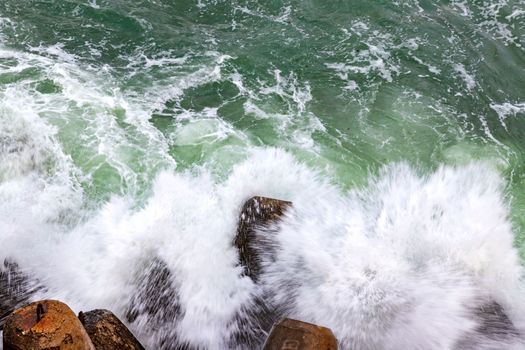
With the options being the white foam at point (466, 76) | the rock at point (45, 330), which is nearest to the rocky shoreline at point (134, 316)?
the rock at point (45, 330)

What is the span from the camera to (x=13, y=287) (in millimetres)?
5195

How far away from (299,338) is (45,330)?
183cm

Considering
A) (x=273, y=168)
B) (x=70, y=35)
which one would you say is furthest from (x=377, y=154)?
(x=70, y=35)

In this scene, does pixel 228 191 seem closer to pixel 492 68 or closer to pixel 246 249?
pixel 246 249

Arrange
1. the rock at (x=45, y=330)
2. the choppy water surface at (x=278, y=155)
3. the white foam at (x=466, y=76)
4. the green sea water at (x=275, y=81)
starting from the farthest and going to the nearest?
the white foam at (x=466, y=76), the green sea water at (x=275, y=81), the choppy water surface at (x=278, y=155), the rock at (x=45, y=330)

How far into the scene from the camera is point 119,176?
7.07 m

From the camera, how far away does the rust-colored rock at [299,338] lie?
3652mm

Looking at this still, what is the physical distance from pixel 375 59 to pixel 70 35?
644 cm

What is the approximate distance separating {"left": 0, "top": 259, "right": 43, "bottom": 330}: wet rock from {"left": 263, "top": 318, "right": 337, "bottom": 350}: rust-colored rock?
283cm

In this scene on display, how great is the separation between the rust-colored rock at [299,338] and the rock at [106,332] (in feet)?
4.26

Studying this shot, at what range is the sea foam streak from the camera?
5043 mm

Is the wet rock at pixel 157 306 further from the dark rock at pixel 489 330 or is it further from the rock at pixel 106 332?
the dark rock at pixel 489 330

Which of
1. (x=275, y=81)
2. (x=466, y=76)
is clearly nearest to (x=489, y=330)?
(x=275, y=81)

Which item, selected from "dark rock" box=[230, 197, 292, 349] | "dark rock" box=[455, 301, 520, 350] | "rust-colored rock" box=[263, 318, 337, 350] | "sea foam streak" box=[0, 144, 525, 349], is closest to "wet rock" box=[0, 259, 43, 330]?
"sea foam streak" box=[0, 144, 525, 349]
